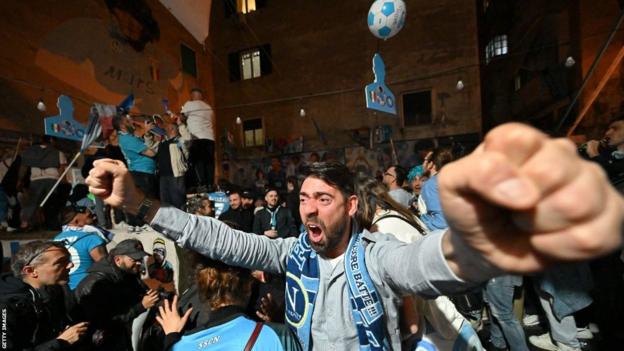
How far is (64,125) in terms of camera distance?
5.32 m

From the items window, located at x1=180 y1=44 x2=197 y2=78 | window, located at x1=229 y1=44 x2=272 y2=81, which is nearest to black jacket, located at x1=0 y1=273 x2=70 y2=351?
window, located at x1=180 y1=44 x2=197 y2=78

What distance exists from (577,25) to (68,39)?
1532 centimetres

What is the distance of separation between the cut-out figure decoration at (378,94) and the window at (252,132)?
34.7 feet

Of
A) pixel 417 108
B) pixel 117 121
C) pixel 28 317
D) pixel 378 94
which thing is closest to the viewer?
pixel 28 317

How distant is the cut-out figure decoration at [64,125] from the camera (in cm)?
510

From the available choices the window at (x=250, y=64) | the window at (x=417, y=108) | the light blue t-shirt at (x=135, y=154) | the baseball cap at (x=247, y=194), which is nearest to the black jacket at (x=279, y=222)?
the baseball cap at (x=247, y=194)

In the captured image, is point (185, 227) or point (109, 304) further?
point (109, 304)

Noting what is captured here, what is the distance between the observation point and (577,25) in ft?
31.6

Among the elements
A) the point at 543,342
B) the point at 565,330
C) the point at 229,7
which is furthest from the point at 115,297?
the point at 229,7

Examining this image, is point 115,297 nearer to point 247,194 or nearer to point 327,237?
point 327,237

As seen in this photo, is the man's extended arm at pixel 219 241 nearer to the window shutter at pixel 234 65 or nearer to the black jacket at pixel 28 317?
the black jacket at pixel 28 317

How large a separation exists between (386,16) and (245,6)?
42.0 ft

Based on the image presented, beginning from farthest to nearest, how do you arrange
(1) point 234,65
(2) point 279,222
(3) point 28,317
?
(1) point 234,65
(2) point 279,222
(3) point 28,317

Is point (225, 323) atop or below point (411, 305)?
below
